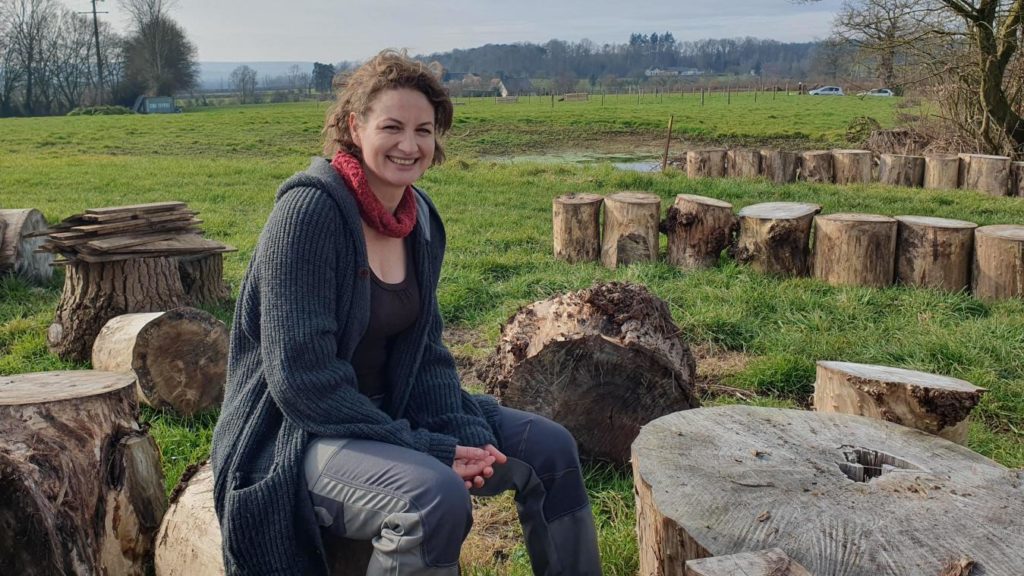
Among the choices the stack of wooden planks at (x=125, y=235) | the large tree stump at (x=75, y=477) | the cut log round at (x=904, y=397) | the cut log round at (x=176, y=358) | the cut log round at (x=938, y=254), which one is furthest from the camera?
the cut log round at (x=938, y=254)

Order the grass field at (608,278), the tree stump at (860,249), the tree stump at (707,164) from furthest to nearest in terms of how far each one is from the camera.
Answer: the tree stump at (707,164)
the tree stump at (860,249)
the grass field at (608,278)

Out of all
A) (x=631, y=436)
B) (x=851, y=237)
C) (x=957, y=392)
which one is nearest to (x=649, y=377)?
(x=631, y=436)

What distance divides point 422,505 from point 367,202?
91 cm

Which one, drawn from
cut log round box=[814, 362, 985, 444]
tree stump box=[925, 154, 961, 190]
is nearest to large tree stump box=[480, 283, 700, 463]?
cut log round box=[814, 362, 985, 444]

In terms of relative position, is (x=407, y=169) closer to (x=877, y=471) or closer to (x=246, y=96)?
(x=877, y=471)

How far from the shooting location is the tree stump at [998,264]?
20.7 ft

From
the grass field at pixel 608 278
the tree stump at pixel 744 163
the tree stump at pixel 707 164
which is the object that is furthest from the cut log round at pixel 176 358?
the tree stump at pixel 744 163

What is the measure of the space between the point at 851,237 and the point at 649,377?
3581 millimetres

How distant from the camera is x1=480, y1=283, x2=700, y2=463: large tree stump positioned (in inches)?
151

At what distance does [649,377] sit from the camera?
3.86 m

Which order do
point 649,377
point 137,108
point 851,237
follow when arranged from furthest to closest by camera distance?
1. point 137,108
2. point 851,237
3. point 649,377

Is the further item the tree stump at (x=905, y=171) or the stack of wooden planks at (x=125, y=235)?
the tree stump at (x=905, y=171)

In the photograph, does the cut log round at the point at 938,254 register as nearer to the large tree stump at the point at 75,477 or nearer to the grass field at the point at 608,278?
the grass field at the point at 608,278

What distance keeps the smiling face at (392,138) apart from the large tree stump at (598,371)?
4.53ft
